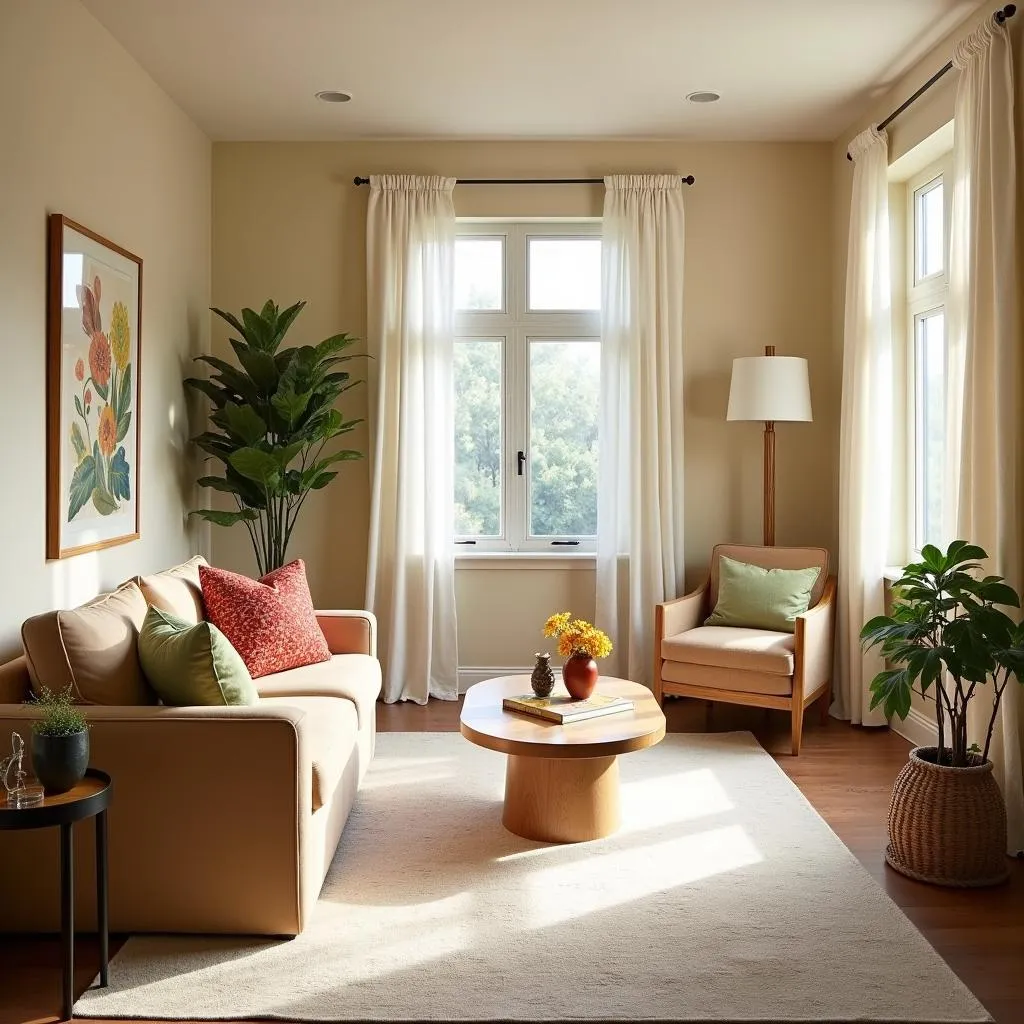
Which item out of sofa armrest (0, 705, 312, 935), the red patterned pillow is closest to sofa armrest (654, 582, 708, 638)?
the red patterned pillow

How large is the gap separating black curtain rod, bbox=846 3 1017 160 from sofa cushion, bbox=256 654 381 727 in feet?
10.6

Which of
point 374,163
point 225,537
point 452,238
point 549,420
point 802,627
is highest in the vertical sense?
point 374,163

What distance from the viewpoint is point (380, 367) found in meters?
5.36

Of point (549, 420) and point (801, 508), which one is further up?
point (549, 420)

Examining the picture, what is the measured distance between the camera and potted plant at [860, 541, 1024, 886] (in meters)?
3.03

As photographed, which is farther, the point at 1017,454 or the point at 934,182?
the point at 934,182

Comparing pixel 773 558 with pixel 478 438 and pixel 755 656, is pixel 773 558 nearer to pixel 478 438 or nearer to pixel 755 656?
pixel 755 656

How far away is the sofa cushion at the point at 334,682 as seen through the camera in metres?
3.60

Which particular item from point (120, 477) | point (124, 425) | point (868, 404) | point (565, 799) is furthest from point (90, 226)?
point (868, 404)

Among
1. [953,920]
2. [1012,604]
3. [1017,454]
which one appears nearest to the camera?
[953,920]

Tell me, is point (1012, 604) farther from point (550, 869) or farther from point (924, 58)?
point (924, 58)

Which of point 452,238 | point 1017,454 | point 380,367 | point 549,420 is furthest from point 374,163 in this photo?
point 1017,454

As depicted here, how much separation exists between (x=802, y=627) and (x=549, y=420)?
6.27ft

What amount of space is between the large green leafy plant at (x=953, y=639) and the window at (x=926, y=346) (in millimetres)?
1434
